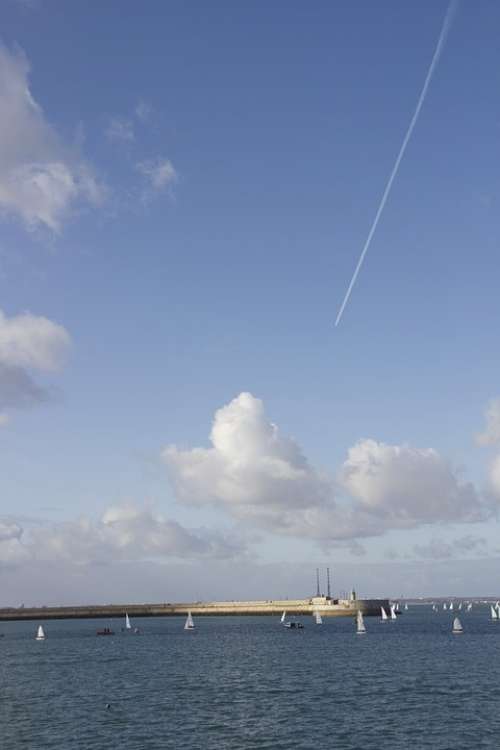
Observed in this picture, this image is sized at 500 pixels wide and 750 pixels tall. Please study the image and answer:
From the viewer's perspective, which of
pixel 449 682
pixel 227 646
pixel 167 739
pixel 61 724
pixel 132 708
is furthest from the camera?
pixel 227 646

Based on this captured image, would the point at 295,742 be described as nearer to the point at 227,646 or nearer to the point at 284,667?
the point at 284,667

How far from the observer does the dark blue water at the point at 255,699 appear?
189ft

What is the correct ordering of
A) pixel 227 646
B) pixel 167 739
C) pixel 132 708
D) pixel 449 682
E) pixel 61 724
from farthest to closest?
pixel 227 646 → pixel 449 682 → pixel 132 708 → pixel 61 724 → pixel 167 739

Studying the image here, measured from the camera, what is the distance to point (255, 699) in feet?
252

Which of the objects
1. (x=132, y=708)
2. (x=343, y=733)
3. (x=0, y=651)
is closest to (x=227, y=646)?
(x=0, y=651)

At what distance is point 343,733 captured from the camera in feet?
192

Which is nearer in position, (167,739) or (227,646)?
(167,739)

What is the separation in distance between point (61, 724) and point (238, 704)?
17.4 meters

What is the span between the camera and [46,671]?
111875 mm

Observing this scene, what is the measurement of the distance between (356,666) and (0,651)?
89227mm

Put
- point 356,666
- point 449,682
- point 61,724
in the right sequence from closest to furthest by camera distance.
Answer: point 61,724, point 449,682, point 356,666

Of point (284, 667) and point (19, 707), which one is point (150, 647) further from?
point (19, 707)

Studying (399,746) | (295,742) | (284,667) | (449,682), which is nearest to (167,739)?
(295,742)

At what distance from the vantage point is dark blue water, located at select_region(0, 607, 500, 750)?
5762cm
